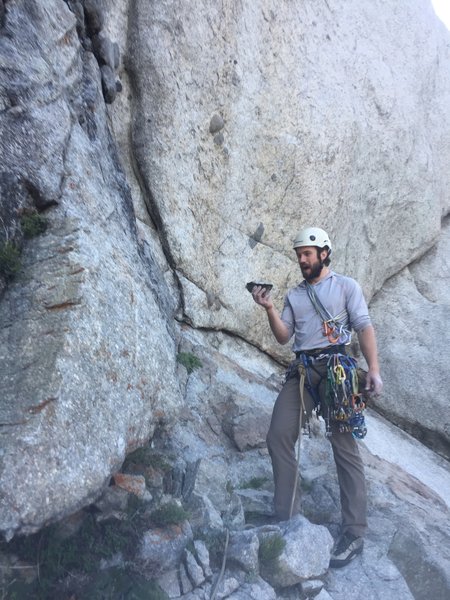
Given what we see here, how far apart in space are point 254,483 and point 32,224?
157 inches

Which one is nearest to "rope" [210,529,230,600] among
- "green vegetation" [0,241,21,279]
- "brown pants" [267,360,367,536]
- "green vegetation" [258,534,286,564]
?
"green vegetation" [258,534,286,564]

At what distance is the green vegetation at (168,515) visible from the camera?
218 inches

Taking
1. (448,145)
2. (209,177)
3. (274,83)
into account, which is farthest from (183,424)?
(448,145)

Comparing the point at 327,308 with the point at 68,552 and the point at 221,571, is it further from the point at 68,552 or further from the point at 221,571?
the point at 68,552

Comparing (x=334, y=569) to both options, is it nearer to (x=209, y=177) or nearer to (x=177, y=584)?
(x=177, y=584)

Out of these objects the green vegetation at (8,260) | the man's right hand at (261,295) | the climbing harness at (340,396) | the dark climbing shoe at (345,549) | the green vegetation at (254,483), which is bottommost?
the dark climbing shoe at (345,549)

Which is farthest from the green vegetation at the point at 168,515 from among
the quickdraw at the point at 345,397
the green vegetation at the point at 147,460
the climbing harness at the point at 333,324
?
the climbing harness at the point at 333,324

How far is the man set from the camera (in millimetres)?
6613

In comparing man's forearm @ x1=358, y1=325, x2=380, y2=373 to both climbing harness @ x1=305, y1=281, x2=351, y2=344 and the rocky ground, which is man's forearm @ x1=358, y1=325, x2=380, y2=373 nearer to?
climbing harness @ x1=305, y1=281, x2=351, y2=344

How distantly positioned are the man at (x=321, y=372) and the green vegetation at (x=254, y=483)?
669mm

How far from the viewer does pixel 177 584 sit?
520 cm

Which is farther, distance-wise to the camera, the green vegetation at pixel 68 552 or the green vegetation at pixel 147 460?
the green vegetation at pixel 147 460

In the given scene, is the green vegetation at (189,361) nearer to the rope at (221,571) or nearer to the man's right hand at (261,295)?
the man's right hand at (261,295)

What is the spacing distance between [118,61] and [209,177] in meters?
2.17
